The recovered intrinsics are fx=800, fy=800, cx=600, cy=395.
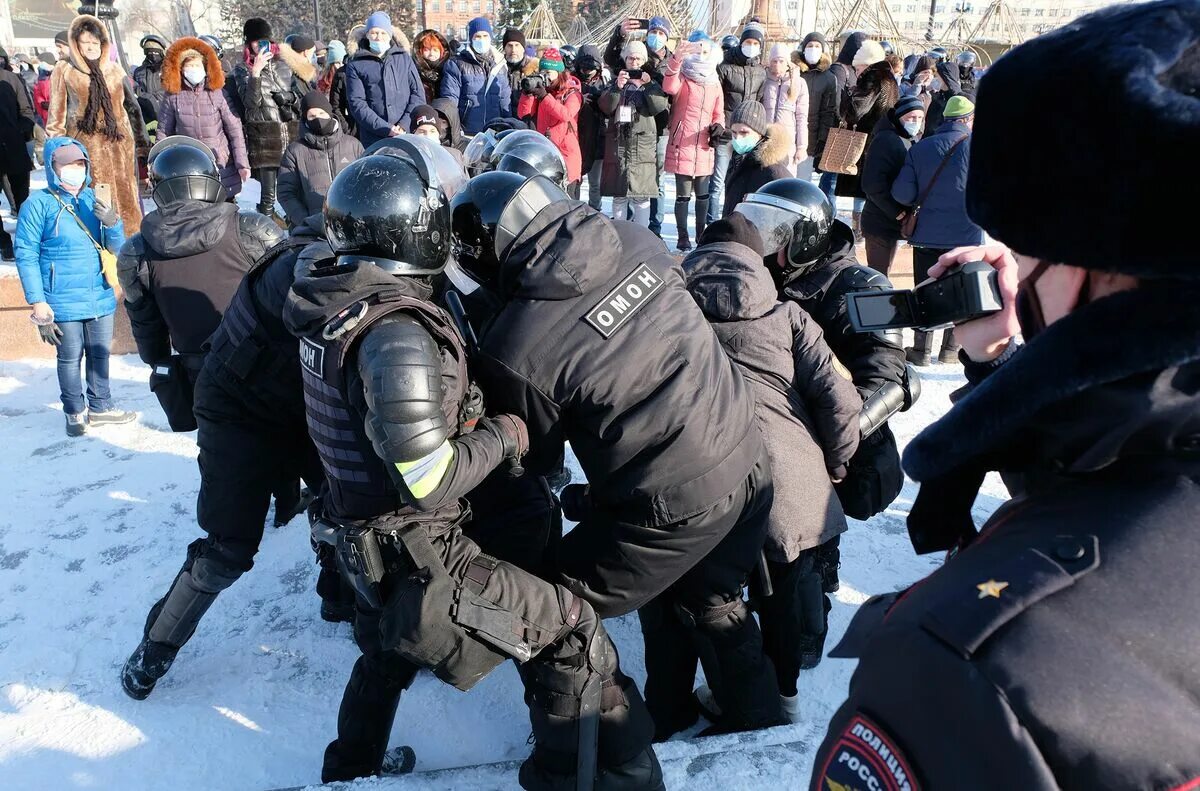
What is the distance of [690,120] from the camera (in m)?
8.16

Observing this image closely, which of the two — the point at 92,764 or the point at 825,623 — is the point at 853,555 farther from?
the point at 92,764

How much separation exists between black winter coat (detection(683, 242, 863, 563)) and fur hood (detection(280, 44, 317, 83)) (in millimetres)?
7690

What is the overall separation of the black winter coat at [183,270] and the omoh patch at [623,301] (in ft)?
7.47

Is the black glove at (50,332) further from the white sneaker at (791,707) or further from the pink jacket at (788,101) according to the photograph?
the pink jacket at (788,101)

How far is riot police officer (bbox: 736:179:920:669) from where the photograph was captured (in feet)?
10.3

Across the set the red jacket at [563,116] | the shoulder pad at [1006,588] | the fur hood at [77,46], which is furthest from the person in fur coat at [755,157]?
the fur hood at [77,46]

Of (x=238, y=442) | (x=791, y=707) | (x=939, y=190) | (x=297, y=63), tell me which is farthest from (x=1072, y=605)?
(x=297, y=63)

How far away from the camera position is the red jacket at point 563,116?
8.34m

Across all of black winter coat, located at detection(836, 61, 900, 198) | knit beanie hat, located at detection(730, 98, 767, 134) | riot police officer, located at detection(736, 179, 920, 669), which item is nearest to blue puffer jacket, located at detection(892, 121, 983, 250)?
knit beanie hat, located at detection(730, 98, 767, 134)

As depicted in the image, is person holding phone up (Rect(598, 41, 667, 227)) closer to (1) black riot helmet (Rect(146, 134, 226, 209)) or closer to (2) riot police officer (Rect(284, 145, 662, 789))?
(1) black riot helmet (Rect(146, 134, 226, 209))

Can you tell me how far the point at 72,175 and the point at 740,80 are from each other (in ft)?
21.5

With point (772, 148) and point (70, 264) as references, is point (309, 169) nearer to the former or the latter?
point (70, 264)

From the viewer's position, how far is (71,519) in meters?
4.31

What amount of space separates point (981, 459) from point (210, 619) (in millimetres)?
3537
